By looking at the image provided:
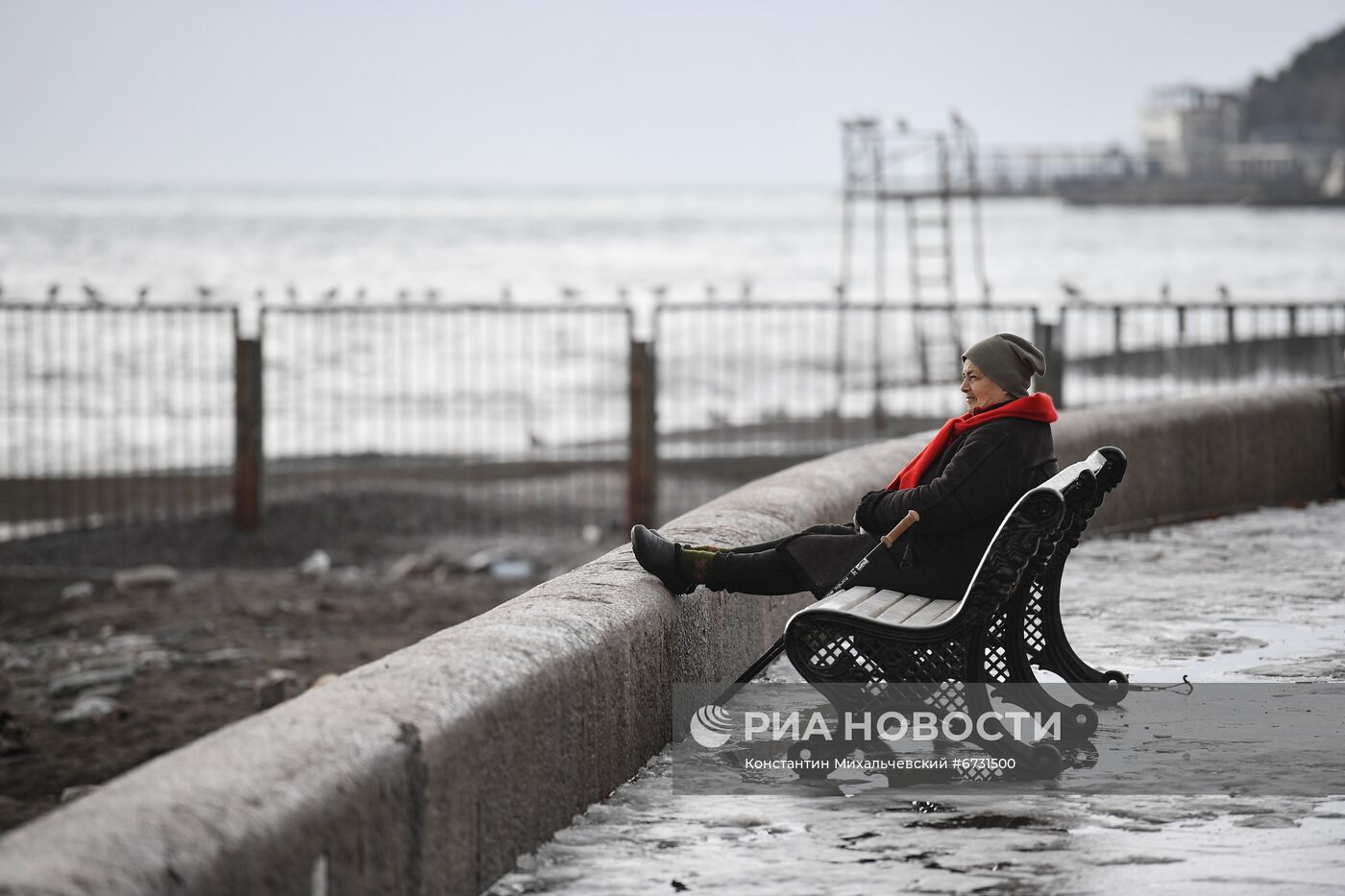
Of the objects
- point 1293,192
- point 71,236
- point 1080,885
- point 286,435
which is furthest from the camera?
point 1293,192

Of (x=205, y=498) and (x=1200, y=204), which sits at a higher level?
(x=1200, y=204)

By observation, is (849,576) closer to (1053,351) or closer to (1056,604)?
(1056,604)

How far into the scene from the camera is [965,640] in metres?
5.02

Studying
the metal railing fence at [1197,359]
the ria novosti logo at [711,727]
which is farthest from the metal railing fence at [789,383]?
the ria novosti logo at [711,727]

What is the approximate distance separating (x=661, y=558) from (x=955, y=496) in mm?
992

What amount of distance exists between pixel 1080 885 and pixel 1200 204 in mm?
179123

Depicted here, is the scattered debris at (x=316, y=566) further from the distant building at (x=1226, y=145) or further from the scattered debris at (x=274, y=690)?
the distant building at (x=1226, y=145)

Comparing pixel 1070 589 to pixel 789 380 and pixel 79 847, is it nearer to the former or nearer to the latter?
pixel 79 847

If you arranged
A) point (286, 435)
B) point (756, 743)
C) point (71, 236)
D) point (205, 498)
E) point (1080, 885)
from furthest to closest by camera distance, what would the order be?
point (71, 236), point (286, 435), point (205, 498), point (756, 743), point (1080, 885)

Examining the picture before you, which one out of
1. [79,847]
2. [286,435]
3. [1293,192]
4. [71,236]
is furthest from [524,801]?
[1293,192]

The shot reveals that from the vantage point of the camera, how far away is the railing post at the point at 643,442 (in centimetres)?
1331

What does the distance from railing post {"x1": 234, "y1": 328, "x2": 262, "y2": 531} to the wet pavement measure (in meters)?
7.96

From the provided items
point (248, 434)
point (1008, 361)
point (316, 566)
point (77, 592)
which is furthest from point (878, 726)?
point (248, 434)

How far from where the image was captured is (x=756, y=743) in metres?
5.62
